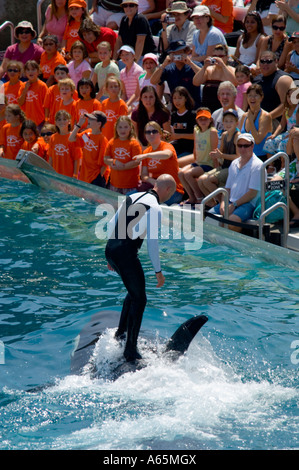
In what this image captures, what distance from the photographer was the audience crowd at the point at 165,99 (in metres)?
8.70

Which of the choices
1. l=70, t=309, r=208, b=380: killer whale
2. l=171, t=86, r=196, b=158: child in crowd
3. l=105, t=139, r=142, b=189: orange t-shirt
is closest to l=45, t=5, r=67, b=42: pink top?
l=171, t=86, r=196, b=158: child in crowd

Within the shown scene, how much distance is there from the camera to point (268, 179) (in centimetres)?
811

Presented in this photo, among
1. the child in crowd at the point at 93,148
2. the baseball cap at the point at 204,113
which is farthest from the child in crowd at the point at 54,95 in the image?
the baseball cap at the point at 204,113

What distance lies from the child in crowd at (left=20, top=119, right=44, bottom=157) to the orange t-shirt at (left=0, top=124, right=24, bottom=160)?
9.3 inches

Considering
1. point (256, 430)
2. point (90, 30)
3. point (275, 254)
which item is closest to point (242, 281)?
point (275, 254)

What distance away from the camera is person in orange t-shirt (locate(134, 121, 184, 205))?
888 cm

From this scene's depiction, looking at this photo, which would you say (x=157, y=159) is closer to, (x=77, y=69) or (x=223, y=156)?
(x=223, y=156)

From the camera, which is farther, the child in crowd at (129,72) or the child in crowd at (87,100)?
the child in crowd at (129,72)

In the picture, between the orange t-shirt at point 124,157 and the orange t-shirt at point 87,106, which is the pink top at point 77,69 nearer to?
the orange t-shirt at point 87,106

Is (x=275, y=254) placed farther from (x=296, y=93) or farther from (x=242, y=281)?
(x=296, y=93)

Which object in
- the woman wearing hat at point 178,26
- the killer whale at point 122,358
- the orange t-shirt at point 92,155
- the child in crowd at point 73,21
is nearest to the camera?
the killer whale at point 122,358

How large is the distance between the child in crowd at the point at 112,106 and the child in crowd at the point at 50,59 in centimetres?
239

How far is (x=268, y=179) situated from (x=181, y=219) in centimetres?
112

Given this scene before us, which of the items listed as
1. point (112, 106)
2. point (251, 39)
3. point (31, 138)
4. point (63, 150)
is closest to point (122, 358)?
point (63, 150)
